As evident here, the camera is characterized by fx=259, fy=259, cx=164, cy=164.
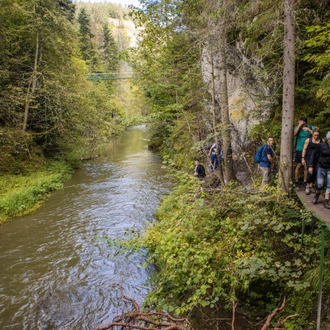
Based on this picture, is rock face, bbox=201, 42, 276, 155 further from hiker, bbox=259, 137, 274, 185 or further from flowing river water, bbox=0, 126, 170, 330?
flowing river water, bbox=0, 126, 170, 330

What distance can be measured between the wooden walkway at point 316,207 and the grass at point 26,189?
10910 millimetres

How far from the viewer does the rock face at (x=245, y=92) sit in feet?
26.7

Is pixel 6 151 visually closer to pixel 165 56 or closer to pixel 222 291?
pixel 165 56

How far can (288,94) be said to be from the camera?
226 inches

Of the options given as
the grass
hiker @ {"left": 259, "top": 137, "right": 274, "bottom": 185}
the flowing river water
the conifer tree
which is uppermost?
the conifer tree

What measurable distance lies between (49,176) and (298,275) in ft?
46.1

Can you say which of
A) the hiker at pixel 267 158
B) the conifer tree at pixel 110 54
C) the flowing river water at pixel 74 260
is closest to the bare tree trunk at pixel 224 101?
the hiker at pixel 267 158

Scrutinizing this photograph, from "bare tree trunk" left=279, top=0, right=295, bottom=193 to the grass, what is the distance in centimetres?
1067

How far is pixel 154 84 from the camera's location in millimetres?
16594

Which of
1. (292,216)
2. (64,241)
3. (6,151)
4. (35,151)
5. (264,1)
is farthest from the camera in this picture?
(35,151)

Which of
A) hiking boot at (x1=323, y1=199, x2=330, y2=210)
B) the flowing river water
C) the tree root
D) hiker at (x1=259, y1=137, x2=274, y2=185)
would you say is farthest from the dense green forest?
hiking boot at (x1=323, y1=199, x2=330, y2=210)

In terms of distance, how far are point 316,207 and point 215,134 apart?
3.34 m

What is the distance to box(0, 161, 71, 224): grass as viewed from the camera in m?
11.3

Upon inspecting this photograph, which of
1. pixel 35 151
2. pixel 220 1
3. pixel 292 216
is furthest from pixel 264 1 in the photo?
pixel 35 151
